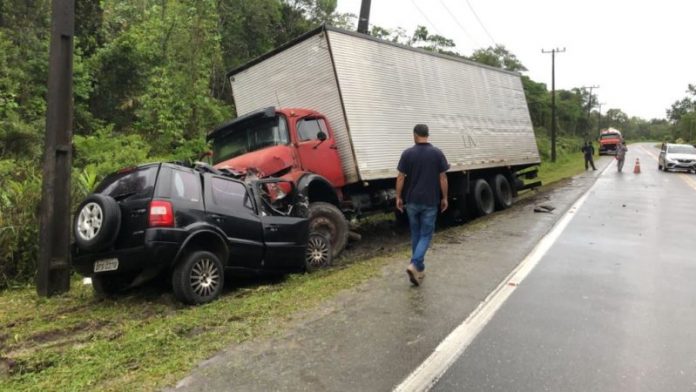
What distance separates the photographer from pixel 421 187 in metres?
6.14

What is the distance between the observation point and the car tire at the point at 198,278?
5.79 meters

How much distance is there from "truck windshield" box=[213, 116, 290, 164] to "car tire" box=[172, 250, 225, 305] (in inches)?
129

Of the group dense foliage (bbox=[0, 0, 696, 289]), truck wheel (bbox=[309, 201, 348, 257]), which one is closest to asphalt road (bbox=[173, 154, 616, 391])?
truck wheel (bbox=[309, 201, 348, 257])

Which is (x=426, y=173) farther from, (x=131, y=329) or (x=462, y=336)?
(x=131, y=329)

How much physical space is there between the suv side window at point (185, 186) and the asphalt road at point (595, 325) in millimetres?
3392

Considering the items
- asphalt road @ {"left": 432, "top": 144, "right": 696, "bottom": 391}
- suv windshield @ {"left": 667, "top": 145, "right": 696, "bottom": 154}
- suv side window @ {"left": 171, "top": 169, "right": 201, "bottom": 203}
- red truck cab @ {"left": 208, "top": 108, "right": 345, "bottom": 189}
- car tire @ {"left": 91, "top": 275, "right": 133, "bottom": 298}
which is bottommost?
asphalt road @ {"left": 432, "top": 144, "right": 696, "bottom": 391}

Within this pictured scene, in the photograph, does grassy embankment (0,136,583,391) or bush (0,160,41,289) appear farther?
bush (0,160,41,289)

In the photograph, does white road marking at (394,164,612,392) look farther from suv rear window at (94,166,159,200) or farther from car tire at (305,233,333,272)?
suv rear window at (94,166,159,200)

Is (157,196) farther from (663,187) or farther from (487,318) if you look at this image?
(663,187)

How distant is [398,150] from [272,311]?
5.88 meters

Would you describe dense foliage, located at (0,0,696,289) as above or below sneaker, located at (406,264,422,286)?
above

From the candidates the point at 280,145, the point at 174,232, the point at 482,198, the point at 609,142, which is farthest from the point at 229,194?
the point at 609,142

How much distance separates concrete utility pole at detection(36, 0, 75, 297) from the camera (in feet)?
21.9

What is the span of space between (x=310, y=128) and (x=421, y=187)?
3.69 meters
